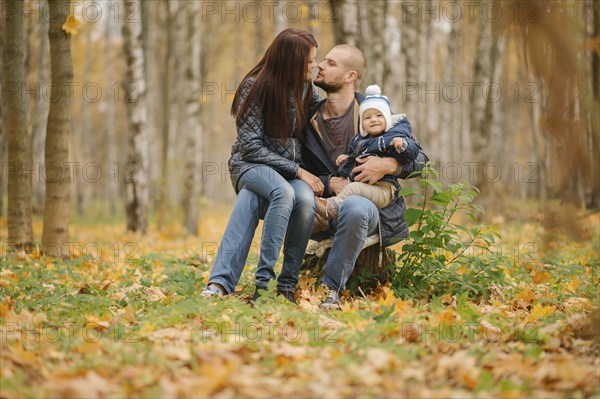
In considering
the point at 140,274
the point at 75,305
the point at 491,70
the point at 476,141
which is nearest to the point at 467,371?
the point at 75,305

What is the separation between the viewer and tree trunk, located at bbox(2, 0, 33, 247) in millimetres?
6535

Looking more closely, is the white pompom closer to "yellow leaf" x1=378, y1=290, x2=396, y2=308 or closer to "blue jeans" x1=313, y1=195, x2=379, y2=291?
"blue jeans" x1=313, y1=195, x2=379, y2=291

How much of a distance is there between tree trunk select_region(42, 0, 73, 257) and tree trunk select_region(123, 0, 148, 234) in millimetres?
4643

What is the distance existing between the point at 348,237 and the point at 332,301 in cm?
47

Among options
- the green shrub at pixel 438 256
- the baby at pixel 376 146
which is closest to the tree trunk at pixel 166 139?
the baby at pixel 376 146

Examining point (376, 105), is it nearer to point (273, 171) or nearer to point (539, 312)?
point (273, 171)

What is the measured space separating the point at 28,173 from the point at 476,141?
26.9 ft

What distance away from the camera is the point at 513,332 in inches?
141

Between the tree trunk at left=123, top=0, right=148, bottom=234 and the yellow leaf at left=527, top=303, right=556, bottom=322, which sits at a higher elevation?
the tree trunk at left=123, top=0, right=148, bottom=234

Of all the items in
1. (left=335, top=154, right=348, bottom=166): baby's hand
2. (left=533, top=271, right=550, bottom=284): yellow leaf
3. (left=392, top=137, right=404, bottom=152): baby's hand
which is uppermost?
(left=392, top=137, right=404, bottom=152): baby's hand

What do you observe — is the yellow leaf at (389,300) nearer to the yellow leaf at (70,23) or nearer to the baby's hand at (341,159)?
the baby's hand at (341,159)

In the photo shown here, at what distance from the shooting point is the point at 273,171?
468 cm

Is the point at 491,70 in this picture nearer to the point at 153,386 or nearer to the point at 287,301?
the point at 287,301

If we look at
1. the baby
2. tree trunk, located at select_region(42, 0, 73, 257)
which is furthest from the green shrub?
tree trunk, located at select_region(42, 0, 73, 257)
